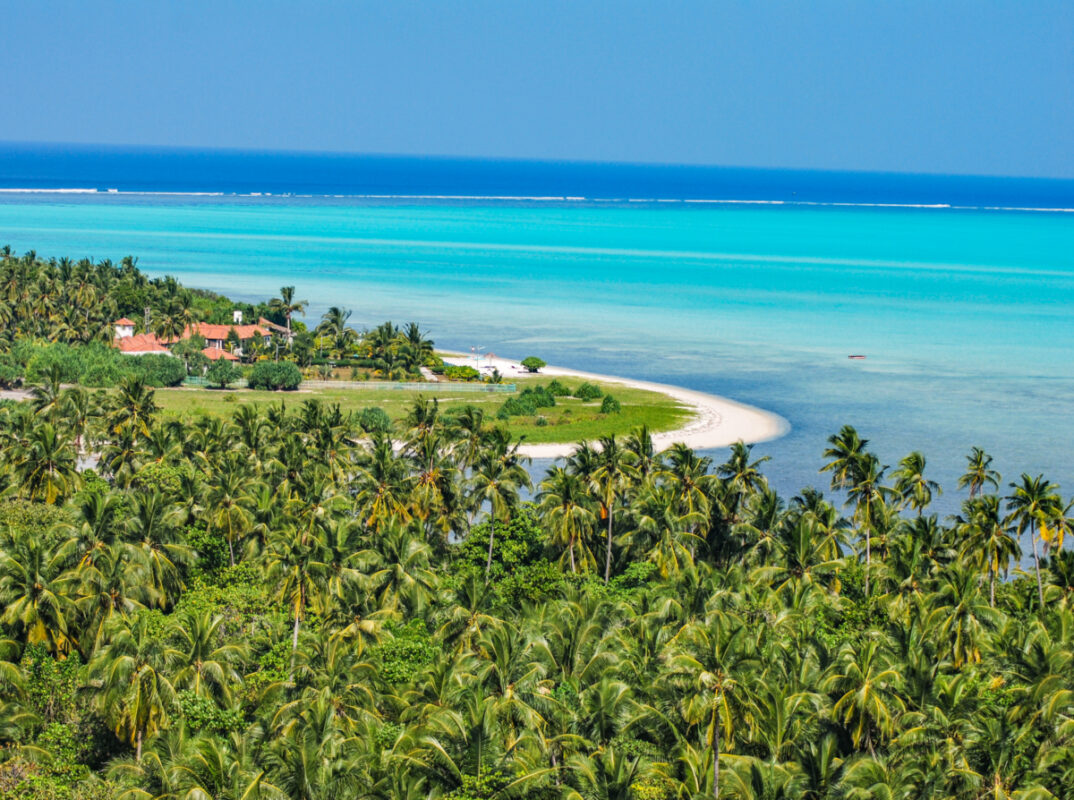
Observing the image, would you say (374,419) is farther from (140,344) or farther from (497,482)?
(140,344)

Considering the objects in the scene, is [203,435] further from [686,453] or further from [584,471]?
[686,453]

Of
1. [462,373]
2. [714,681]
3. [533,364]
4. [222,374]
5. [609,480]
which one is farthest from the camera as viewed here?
[533,364]

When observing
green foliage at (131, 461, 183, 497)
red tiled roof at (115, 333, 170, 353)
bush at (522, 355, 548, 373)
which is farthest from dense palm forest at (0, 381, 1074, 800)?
red tiled roof at (115, 333, 170, 353)

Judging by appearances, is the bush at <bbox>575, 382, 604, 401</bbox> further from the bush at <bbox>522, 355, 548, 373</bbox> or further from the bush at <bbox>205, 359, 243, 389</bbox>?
the bush at <bbox>205, 359, 243, 389</bbox>

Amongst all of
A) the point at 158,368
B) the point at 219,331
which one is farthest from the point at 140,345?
the point at 158,368

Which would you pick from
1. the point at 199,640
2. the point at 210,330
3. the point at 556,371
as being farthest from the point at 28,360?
the point at 199,640
